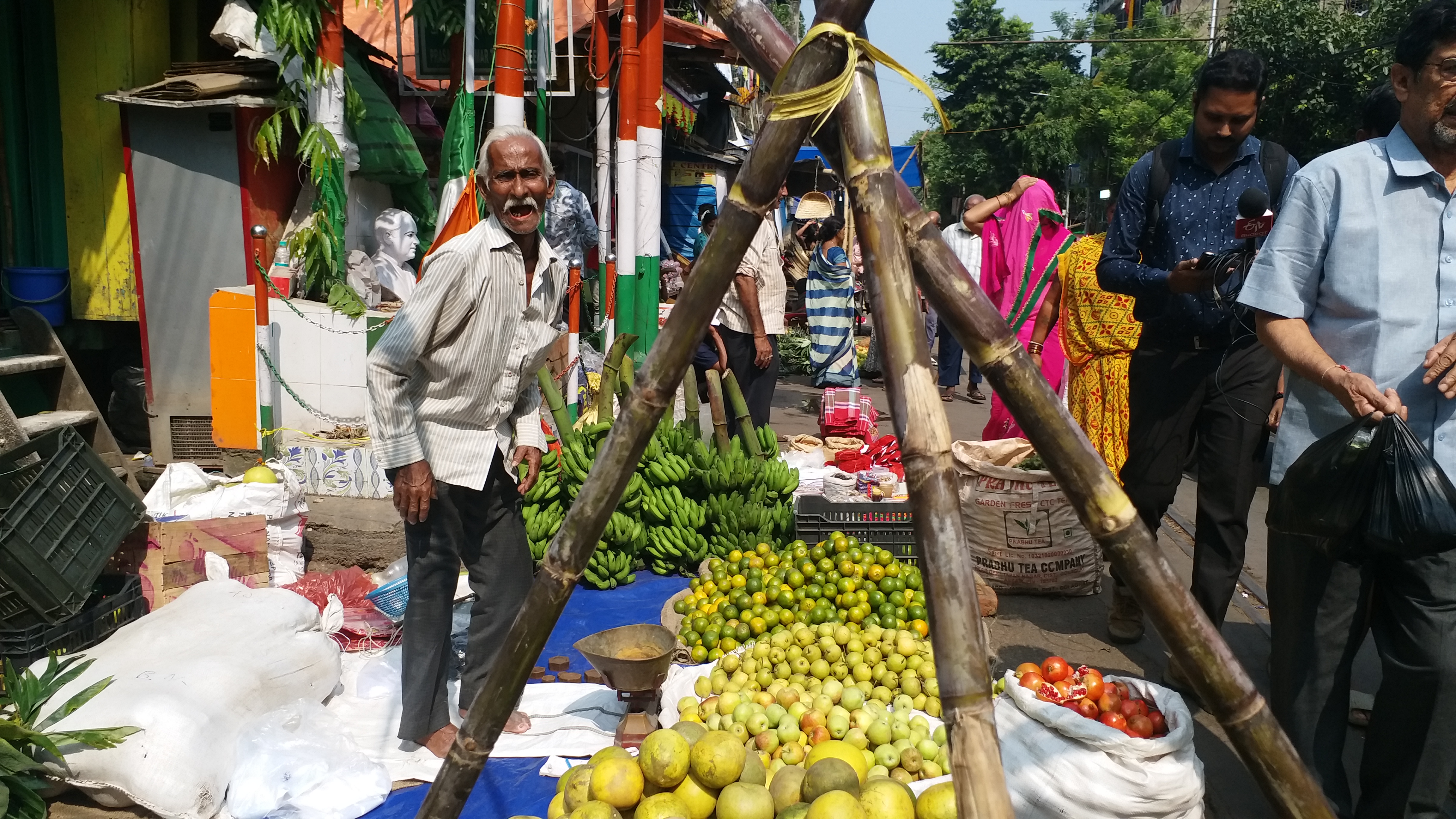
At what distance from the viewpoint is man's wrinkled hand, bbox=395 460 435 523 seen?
3.10 meters

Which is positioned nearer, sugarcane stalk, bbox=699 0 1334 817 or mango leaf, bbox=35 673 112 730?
sugarcane stalk, bbox=699 0 1334 817

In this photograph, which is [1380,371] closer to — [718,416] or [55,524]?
[718,416]

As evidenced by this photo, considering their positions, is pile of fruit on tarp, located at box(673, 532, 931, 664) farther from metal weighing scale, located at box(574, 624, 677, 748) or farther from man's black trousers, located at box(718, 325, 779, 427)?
man's black trousers, located at box(718, 325, 779, 427)

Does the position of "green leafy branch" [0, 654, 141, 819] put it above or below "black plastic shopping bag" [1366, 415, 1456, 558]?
below

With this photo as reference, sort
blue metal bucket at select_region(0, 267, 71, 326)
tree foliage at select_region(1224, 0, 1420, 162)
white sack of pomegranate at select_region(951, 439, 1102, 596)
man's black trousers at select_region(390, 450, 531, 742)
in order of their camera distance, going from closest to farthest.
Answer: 1. man's black trousers at select_region(390, 450, 531, 742)
2. white sack of pomegranate at select_region(951, 439, 1102, 596)
3. blue metal bucket at select_region(0, 267, 71, 326)
4. tree foliage at select_region(1224, 0, 1420, 162)

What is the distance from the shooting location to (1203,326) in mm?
3703

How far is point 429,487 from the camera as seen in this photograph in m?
3.14

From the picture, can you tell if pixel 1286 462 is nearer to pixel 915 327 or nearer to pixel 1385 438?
pixel 1385 438

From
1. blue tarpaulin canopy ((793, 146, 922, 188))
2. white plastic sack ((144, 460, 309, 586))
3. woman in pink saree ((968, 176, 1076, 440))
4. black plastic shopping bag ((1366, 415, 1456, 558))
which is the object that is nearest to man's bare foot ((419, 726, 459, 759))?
white plastic sack ((144, 460, 309, 586))

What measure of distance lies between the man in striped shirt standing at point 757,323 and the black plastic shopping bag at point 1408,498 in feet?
13.7

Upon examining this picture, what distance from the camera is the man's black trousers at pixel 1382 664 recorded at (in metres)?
2.52

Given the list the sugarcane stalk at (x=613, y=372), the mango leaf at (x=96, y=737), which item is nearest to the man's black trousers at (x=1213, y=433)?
the sugarcane stalk at (x=613, y=372)

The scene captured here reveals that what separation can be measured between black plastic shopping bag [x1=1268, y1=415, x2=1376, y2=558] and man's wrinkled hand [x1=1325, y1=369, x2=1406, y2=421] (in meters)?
0.02

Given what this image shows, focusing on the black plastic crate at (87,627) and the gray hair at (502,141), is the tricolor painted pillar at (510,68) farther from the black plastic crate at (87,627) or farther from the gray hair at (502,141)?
the black plastic crate at (87,627)
